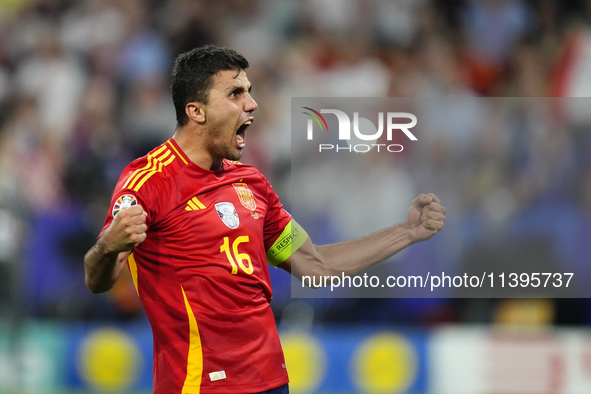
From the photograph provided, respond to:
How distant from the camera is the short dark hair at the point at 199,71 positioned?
3.74m

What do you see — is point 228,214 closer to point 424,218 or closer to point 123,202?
point 123,202

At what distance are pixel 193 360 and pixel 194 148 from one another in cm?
103

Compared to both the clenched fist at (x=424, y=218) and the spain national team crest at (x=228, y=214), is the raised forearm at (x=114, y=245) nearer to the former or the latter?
the spain national team crest at (x=228, y=214)

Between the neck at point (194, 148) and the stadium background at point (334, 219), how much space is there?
311 cm

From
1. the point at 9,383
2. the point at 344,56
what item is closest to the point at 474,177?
the point at 344,56

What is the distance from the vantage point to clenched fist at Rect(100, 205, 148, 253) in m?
3.09

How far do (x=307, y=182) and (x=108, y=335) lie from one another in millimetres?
2527

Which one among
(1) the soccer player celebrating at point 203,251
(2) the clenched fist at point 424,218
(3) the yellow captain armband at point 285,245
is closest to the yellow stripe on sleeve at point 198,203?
(1) the soccer player celebrating at point 203,251

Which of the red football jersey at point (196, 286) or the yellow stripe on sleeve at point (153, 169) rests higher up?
the yellow stripe on sleeve at point (153, 169)

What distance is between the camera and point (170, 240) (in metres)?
3.51

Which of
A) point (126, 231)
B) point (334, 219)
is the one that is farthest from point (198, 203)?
point (334, 219)

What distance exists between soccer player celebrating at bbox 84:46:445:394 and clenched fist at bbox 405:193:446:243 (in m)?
0.79

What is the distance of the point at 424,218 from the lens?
3.97 metres

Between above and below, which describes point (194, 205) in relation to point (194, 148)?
below
